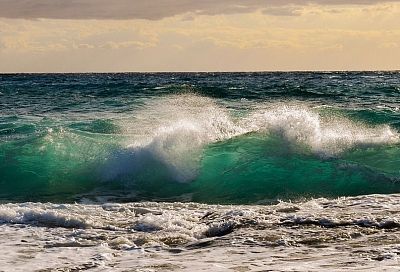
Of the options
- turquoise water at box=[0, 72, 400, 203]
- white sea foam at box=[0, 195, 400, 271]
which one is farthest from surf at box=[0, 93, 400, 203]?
white sea foam at box=[0, 195, 400, 271]

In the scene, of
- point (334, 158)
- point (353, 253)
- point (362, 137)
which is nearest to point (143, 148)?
point (334, 158)

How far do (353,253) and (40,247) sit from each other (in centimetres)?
378

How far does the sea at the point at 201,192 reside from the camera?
7.14 metres

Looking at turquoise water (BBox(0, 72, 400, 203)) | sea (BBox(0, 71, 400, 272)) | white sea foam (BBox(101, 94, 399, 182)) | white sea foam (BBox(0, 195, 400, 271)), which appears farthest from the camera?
white sea foam (BBox(101, 94, 399, 182))

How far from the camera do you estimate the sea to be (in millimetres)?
7141

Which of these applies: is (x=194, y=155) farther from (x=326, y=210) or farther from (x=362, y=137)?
(x=326, y=210)

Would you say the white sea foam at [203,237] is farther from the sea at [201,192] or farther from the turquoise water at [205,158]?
the turquoise water at [205,158]

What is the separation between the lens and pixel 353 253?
6.82 metres

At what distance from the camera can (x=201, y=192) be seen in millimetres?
12688

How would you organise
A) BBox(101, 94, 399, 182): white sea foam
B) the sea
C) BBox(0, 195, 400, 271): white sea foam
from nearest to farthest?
BBox(0, 195, 400, 271): white sea foam, the sea, BBox(101, 94, 399, 182): white sea foam

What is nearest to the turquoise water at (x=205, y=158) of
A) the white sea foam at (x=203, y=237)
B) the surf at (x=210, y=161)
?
the surf at (x=210, y=161)

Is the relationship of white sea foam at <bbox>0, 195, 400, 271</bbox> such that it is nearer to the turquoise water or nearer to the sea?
the sea

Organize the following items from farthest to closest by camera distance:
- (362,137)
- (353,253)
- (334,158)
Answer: (362,137) < (334,158) < (353,253)

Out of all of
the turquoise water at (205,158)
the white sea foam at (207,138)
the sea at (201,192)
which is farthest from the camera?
the white sea foam at (207,138)
